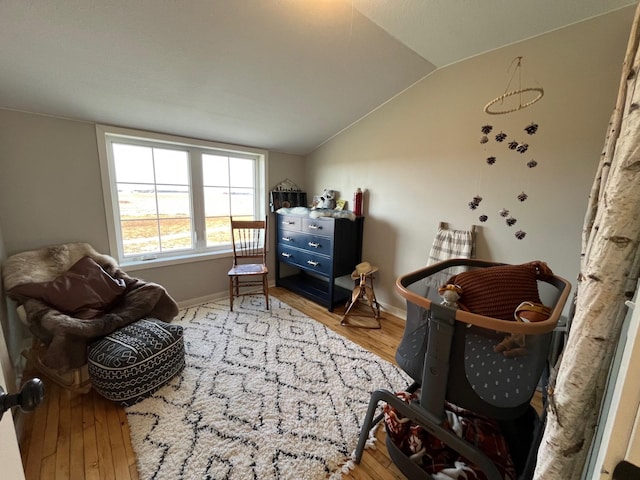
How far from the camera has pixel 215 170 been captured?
308 centimetres

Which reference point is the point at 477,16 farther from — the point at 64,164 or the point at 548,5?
the point at 64,164

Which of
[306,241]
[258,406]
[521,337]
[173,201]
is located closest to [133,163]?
[173,201]

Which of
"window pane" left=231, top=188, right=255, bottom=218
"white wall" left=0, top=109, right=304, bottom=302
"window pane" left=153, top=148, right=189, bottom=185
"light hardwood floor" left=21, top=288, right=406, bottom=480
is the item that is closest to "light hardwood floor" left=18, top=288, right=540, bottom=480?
"light hardwood floor" left=21, top=288, right=406, bottom=480

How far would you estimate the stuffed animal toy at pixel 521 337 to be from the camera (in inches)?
34.2

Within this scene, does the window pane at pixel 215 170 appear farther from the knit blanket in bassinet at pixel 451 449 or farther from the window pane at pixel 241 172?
the knit blanket in bassinet at pixel 451 449

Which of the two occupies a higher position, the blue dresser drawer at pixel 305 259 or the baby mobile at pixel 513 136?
the baby mobile at pixel 513 136

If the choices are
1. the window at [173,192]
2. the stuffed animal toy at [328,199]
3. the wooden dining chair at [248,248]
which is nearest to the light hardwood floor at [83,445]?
the window at [173,192]

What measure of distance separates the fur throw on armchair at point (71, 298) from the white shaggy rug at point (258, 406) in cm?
50

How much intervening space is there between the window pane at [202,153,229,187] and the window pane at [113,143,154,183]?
529mm

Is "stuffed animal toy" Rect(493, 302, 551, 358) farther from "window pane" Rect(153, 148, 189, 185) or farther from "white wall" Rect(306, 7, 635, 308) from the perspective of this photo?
"window pane" Rect(153, 148, 189, 185)

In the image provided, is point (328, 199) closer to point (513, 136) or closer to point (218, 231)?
point (218, 231)

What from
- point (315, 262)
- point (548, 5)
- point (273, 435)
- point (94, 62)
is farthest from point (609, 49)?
point (94, 62)

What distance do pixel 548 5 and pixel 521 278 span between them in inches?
64.5

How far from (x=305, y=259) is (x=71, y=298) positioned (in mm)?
2037
